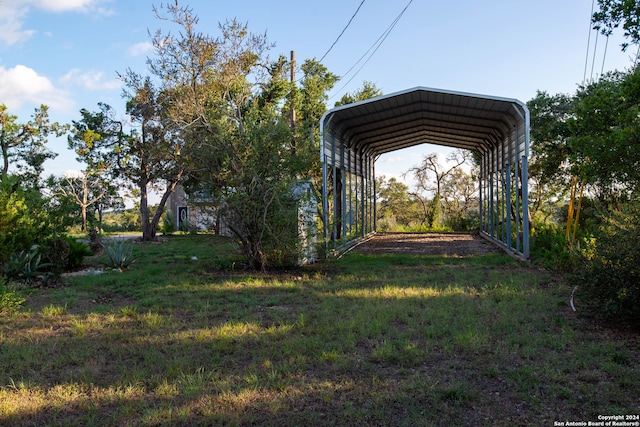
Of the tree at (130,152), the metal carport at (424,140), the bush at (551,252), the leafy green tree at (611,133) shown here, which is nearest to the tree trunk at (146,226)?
the tree at (130,152)

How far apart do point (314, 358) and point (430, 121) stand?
12742mm

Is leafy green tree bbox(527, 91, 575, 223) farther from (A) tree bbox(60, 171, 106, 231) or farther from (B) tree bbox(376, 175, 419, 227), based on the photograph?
(A) tree bbox(60, 171, 106, 231)

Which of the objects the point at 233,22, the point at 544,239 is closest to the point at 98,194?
the point at 233,22

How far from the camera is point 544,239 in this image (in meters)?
12.0

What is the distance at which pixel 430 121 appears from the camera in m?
15.5

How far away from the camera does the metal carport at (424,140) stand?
1127cm

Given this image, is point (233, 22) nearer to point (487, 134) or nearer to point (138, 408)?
point (487, 134)

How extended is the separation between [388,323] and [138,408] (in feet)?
9.71

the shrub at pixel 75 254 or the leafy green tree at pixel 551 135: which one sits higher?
the leafy green tree at pixel 551 135

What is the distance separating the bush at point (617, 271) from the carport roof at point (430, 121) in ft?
17.7

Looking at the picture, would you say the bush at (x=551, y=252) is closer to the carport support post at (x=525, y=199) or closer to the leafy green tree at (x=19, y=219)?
the carport support post at (x=525, y=199)

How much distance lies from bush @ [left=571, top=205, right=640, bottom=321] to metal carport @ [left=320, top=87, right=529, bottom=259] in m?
5.21

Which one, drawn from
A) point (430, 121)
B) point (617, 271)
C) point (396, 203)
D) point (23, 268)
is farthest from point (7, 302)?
point (396, 203)

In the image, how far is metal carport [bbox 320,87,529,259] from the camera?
1127cm
